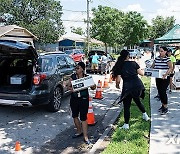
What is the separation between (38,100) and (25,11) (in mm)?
51224

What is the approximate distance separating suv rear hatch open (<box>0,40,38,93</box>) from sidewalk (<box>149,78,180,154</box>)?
10.7 ft

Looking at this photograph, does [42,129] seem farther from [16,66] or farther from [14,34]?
A: [14,34]

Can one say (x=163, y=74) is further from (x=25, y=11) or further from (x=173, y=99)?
(x=25, y=11)

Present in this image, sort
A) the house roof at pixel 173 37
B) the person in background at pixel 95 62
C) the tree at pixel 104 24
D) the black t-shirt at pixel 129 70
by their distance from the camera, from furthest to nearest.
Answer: the tree at pixel 104 24, the person in background at pixel 95 62, the house roof at pixel 173 37, the black t-shirt at pixel 129 70

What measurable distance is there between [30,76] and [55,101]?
96cm

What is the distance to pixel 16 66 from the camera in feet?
27.4

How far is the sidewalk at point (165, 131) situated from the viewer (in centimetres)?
510

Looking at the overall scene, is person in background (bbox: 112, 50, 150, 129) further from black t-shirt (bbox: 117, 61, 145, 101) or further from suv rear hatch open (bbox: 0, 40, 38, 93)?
suv rear hatch open (bbox: 0, 40, 38, 93)

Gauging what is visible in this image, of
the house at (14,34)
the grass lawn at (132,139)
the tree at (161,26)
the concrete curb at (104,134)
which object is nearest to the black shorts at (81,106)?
the concrete curb at (104,134)

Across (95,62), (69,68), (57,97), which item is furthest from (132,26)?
(57,97)

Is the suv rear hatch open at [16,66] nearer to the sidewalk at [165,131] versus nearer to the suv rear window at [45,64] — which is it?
the suv rear window at [45,64]

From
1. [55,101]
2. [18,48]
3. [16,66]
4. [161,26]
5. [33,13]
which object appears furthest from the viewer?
[161,26]

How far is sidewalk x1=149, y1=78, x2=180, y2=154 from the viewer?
5.10 meters

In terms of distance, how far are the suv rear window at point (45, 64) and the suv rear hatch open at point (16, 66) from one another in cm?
16
